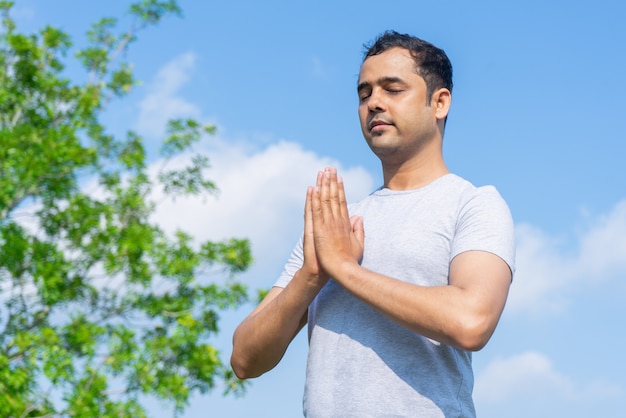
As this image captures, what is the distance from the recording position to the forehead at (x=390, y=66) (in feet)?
9.17

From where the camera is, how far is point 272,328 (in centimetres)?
265

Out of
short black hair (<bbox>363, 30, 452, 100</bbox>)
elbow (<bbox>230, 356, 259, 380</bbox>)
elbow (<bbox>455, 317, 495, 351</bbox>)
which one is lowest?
elbow (<bbox>230, 356, 259, 380</bbox>)

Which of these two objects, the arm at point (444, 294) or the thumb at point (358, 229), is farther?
the thumb at point (358, 229)

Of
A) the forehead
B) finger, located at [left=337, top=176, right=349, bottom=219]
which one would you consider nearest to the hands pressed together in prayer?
finger, located at [left=337, top=176, right=349, bottom=219]

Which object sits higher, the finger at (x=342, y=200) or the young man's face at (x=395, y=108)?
the young man's face at (x=395, y=108)

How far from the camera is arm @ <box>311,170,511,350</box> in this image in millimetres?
2316

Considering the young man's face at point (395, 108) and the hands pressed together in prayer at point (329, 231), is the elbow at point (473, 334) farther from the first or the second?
the young man's face at point (395, 108)

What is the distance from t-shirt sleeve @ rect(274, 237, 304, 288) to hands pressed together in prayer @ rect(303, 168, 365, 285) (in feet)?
1.04

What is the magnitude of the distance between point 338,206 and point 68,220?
11240 millimetres

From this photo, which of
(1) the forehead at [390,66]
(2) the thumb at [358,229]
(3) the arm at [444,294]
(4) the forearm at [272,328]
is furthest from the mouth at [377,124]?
(4) the forearm at [272,328]

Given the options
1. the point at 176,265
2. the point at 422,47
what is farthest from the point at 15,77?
the point at 422,47

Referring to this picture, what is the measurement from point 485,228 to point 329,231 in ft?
1.62

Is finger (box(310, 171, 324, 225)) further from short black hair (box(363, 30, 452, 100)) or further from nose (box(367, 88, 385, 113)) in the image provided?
short black hair (box(363, 30, 452, 100))

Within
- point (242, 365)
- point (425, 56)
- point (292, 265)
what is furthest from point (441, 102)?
point (242, 365)
